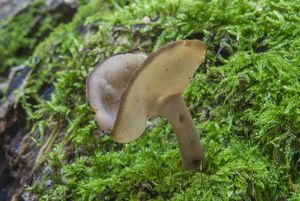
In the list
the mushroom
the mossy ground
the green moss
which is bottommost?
the green moss

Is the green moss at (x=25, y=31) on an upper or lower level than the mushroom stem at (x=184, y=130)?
lower

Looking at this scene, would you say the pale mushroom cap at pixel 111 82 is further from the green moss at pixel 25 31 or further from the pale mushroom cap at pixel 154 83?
the green moss at pixel 25 31

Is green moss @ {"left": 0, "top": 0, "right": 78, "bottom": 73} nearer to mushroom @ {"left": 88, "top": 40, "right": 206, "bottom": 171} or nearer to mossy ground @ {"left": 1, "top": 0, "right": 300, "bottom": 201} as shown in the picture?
mossy ground @ {"left": 1, "top": 0, "right": 300, "bottom": 201}

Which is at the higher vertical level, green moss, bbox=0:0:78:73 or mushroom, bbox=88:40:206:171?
mushroom, bbox=88:40:206:171

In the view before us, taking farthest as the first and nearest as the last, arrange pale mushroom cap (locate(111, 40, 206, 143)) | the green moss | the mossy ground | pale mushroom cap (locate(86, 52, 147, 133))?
the green moss → the mossy ground → pale mushroom cap (locate(86, 52, 147, 133)) → pale mushroom cap (locate(111, 40, 206, 143))

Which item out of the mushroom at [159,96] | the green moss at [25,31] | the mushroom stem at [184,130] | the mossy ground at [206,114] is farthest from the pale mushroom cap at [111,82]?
the green moss at [25,31]

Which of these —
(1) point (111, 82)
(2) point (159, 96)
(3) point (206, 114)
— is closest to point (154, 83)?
(2) point (159, 96)

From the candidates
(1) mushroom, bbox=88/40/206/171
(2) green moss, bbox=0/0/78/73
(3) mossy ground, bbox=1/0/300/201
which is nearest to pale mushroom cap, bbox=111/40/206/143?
(1) mushroom, bbox=88/40/206/171

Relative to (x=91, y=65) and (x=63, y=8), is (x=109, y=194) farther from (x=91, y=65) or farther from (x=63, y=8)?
(x=63, y=8)
